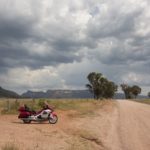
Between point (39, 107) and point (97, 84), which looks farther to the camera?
point (97, 84)

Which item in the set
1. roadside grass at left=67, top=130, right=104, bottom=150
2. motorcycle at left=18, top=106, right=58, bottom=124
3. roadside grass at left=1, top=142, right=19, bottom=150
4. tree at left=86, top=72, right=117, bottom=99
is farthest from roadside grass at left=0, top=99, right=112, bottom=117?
tree at left=86, top=72, right=117, bottom=99

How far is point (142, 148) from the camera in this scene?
54.4 feet

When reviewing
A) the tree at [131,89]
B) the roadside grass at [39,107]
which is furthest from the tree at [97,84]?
the roadside grass at [39,107]

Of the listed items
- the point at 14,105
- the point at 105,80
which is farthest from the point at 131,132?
the point at 105,80

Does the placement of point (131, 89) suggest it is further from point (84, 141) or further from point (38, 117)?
point (84, 141)

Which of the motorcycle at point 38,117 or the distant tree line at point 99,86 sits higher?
the distant tree line at point 99,86

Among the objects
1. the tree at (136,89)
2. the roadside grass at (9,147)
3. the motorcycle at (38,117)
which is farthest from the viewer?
the tree at (136,89)

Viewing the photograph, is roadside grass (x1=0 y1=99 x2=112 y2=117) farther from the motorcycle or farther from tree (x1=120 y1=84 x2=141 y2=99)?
tree (x1=120 y1=84 x2=141 y2=99)

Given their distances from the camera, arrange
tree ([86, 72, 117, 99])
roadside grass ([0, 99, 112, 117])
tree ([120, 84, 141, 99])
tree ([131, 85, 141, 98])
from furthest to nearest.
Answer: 1. tree ([120, 84, 141, 99])
2. tree ([131, 85, 141, 98])
3. tree ([86, 72, 117, 99])
4. roadside grass ([0, 99, 112, 117])

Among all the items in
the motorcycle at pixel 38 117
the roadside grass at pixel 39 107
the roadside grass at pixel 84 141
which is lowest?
the roadside grass at pixel 84 141

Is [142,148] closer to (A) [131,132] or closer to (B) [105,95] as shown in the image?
(A) [131,132]

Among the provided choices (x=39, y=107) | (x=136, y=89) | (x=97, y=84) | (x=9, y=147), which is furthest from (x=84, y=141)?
(x=136, y=89)

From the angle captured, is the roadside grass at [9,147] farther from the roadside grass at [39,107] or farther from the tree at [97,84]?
the tree at [97,84]

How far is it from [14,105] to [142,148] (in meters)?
24.9
